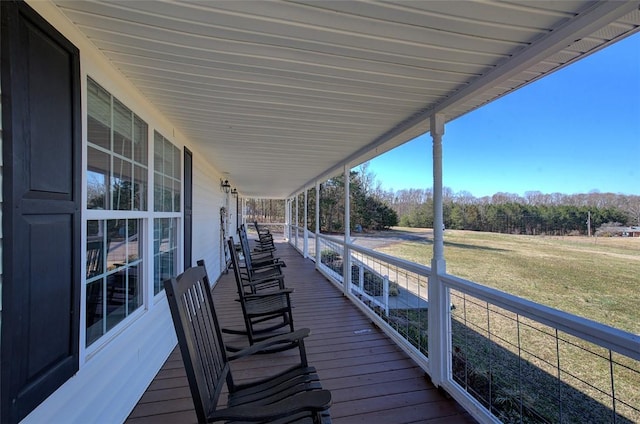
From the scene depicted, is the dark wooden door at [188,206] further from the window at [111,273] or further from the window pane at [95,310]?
the window pane at [95,310]

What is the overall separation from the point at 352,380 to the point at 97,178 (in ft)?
7.73

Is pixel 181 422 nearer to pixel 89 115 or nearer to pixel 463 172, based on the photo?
pixel 89 115

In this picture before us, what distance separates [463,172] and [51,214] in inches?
597

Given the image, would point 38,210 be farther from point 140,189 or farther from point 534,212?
point 534,212

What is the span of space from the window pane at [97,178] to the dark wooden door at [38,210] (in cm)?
21

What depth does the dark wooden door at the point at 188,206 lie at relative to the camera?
3.68 m

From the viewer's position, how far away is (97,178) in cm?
171

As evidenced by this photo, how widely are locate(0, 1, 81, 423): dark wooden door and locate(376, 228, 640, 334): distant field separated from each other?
192 inches

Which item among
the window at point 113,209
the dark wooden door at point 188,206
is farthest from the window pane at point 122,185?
the dark wooden door at point 188,206

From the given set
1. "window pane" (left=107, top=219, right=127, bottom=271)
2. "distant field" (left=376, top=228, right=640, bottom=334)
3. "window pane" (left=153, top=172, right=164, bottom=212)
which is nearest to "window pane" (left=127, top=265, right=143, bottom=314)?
"window pane" (left=107, top=219, right=127, bottom=271)

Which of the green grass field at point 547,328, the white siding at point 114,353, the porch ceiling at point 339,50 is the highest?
the porch ceiling at point 339,50

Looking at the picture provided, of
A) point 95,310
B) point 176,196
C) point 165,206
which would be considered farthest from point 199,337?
point 176,196

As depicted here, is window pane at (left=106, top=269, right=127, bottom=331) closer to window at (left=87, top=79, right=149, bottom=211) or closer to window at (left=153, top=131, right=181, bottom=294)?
window at (left=87, top=79, right=149, bottom=211)

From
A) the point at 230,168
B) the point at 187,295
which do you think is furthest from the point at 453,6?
the point at 230,168
